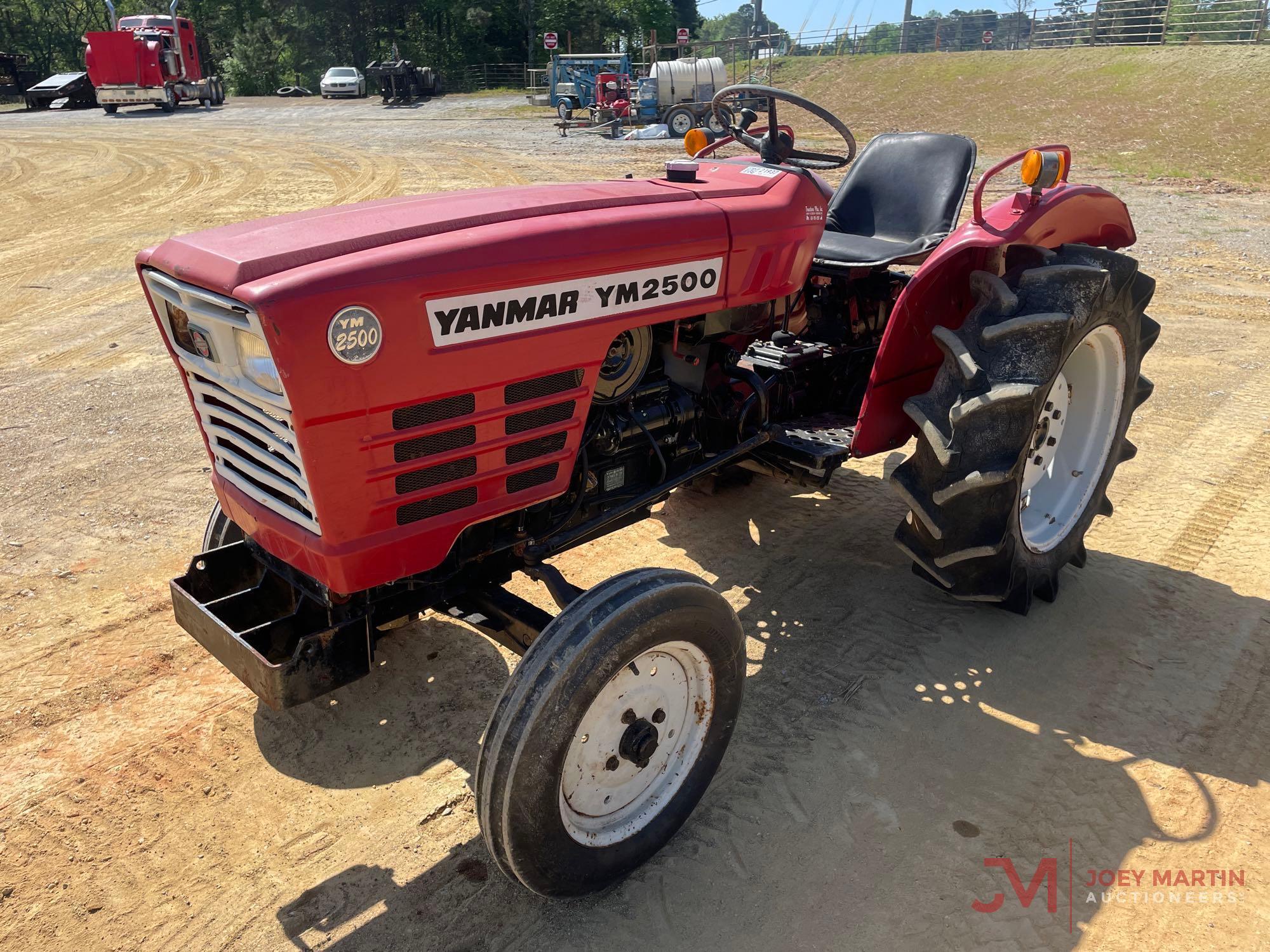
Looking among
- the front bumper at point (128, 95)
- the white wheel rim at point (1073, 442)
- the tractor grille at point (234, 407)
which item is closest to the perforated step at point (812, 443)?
the white wheel rim at point (1073, 442)

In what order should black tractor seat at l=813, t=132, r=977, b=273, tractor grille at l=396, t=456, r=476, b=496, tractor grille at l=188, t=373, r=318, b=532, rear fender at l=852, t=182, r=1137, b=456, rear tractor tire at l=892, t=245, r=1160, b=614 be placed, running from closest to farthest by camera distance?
tractor grille at l=188, t=373, r=318, b=532
tractor grille at l=396, t=456, r=476, b=496
rear tractor tire at l=892, t=245, r=1160, b=614
rear fender at l=852, t=182, r=1137, b=456
black tractor seat at l=813, t=132, r=977, b=273

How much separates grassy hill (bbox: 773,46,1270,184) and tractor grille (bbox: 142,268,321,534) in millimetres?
14674

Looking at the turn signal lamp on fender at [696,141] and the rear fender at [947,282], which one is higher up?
the turn signal lamp on fender at [696,141]

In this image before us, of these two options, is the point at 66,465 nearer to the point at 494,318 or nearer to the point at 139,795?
the point at 139,795

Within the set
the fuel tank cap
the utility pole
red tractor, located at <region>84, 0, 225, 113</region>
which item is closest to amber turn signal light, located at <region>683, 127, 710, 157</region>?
the fuel tank cap

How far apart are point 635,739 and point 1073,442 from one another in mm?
2422

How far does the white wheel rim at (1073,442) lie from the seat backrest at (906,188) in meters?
0.82

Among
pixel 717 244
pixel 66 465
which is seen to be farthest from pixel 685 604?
pixel 66 465

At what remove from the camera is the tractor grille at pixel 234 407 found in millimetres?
2186

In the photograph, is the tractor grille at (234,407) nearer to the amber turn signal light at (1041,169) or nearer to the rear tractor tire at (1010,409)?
the rear tractor tire at (1010,409)

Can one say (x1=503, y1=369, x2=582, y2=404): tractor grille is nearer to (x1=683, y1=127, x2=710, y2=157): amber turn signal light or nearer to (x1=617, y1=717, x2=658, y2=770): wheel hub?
(x1=617, y1=717, x2=658, y2=770): wheel hub

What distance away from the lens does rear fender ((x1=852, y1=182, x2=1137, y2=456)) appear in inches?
127

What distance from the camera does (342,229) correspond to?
2340 mm

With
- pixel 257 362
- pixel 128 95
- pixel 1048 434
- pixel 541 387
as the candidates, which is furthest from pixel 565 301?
pixel 128 95
